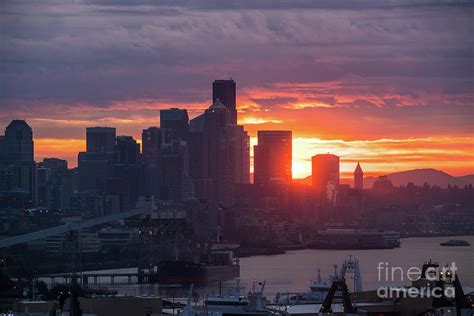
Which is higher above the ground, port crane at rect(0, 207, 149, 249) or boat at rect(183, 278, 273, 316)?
port crane at rect(0, 207, 149, 249)

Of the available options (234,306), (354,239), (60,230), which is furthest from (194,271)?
(234,306)

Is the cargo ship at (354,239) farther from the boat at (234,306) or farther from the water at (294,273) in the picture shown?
the boat at (234,306)

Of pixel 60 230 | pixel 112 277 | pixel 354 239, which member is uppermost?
pixel 60 230

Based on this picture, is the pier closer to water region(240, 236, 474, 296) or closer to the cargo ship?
water region(240, 236, 474, 296)

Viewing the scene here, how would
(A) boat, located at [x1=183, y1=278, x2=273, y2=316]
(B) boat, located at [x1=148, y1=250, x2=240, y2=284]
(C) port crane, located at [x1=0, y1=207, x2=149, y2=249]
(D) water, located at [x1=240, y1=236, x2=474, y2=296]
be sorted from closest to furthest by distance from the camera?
(A) boat, located at [x1=183, y1=278, x2=273, y2=316], (D) water, located at [x1=240, y1=236, x2=474, y2=296], (B) boat, located at [x1=148, y1=250, x2=240, y2=284], (C) port crane, located at [x1=0, y1=207, x2=149, y2=249]

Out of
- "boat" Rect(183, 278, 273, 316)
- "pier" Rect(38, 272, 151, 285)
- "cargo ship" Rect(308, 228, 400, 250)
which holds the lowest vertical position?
"boat" Rect(183, 278, 273, 316)

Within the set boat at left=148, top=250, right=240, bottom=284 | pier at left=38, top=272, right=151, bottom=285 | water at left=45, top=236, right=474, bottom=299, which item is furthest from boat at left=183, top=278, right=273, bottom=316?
boat at left=148, top=250, right=240, bottom=284

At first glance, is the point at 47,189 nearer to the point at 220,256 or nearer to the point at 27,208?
the point at 27,208

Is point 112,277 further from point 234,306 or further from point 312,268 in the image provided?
point 234,306

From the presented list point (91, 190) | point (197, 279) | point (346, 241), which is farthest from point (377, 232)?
point (197, 279)
